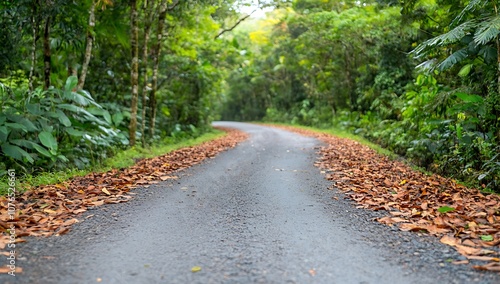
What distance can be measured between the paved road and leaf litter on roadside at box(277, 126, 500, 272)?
46cm

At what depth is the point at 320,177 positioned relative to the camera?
26.0ft

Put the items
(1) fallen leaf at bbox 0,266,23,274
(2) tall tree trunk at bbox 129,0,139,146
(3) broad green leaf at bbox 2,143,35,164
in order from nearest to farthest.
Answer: (1) fallen leaf at bbox 0,266,23,274
(3) broad green leaf at bbox 2,143,35,164
(2) tall tree trunk at bbox 129,0,139,146

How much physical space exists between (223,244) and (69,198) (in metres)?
3.06

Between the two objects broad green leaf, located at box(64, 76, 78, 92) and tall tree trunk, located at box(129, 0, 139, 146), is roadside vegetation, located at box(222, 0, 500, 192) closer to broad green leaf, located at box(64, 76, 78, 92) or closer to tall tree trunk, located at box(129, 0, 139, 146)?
tall tree trunk, located at box(129, 0, 139, 146)

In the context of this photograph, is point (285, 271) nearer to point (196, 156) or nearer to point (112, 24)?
point (196, 156)

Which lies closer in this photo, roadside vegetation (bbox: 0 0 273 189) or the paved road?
the paved road

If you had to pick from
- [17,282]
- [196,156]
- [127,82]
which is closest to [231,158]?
[196,156]

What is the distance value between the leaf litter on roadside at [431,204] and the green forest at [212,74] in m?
0.98

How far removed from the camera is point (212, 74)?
21422 mm

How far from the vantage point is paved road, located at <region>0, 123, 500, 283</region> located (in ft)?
10.5

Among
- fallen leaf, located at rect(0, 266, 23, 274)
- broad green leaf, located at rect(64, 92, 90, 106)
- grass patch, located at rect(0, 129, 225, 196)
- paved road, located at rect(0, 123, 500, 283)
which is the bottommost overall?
grass patch, located at rect(0, 129, 225, 196)

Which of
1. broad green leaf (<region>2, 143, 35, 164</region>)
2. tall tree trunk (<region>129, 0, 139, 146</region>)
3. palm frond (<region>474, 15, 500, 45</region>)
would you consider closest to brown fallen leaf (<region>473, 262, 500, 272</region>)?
palm frond (<region>474, 15, 500, 45</region>)

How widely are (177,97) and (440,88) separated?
46.3ft

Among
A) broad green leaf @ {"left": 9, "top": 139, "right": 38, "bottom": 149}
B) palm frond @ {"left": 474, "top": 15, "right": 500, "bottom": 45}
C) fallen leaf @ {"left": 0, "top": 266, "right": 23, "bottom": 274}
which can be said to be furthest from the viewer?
broad green leaf @ {"left": 9, "top": 139, "right": 38, "bottom": 149}
